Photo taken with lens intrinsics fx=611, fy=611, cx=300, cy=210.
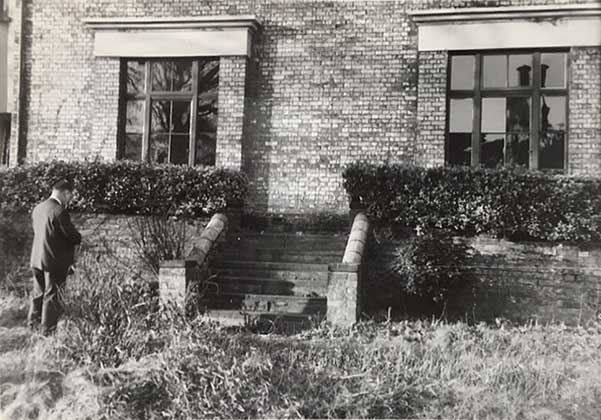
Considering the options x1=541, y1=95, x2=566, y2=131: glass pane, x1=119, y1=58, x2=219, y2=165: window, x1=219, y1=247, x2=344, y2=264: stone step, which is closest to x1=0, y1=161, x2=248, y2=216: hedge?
x1=219, y1=247, x2=344, y2=264: stone step

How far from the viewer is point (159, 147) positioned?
41.3ft

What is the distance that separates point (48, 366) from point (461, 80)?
8.95m

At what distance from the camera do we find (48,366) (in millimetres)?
5520

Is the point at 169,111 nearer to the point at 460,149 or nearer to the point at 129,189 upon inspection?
the point at 129,189

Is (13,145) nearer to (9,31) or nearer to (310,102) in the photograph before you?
(9,31)

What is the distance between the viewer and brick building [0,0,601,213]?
11.2 m

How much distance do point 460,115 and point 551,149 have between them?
175 centimetres

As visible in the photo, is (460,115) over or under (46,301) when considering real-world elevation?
over

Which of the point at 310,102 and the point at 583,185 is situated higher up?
the point at 310,102

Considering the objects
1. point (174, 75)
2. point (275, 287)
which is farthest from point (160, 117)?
point (275, 287)

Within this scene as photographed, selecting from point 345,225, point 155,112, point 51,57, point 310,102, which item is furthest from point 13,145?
point 345,225

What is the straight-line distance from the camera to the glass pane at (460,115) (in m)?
11.5

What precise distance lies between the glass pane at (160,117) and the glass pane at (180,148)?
0.27 m

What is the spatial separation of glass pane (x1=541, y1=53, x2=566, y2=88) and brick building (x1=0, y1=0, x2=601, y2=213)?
0.06ft
